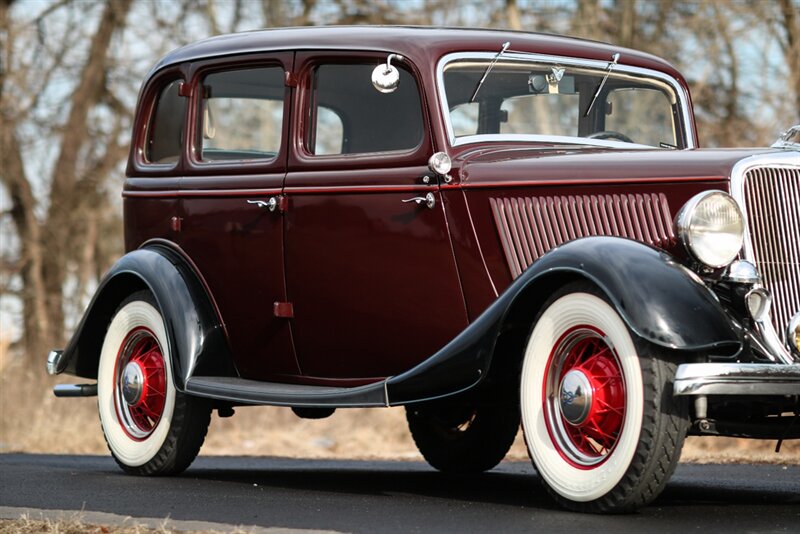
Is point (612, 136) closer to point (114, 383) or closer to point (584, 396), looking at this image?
point (584, 396)

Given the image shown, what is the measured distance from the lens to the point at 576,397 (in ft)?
15.3

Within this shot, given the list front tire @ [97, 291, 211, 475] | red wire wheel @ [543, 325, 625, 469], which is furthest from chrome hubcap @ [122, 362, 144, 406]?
red wire wheel @ [543, 325, 625, 469]

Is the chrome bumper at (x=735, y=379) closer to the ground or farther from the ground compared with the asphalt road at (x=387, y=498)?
farther from the ground

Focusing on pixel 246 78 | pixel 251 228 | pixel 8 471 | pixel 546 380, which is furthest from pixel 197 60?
pixel 546 380

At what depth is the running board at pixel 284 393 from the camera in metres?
5.48

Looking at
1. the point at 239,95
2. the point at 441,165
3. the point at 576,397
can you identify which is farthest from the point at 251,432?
the point at 576,397

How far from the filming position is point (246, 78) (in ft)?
22.0

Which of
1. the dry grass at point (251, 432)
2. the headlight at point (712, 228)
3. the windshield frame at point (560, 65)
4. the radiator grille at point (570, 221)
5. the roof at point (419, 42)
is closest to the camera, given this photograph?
the headlight at point (712, 228)

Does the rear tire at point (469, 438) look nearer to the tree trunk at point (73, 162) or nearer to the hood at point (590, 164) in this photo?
the hood at point (590, 164)

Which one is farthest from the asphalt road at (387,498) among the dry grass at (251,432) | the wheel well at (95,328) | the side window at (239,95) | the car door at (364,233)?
the dry grass at (251,432)

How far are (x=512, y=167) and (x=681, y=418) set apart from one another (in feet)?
4.85

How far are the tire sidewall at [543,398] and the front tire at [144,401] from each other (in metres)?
2.26

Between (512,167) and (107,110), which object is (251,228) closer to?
(512,167)

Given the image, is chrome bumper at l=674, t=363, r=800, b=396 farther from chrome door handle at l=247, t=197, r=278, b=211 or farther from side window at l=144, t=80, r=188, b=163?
side window at l=144, t=80, r=188, b=163
